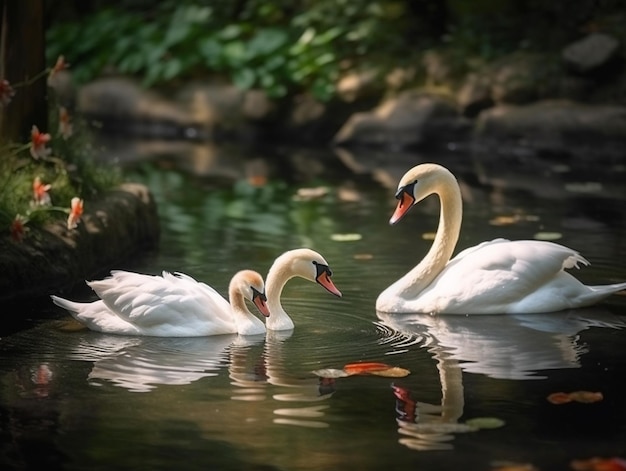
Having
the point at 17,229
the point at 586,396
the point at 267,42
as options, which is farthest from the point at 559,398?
the point at 267,42

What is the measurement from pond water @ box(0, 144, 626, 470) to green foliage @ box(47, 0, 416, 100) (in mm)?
9366

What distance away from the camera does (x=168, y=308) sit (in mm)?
7430

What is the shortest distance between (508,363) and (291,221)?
5.28 m

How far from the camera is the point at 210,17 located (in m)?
22.5

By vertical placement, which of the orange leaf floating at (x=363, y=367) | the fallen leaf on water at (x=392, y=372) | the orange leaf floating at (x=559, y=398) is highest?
the orange leaf floating at (x=363, y=367)

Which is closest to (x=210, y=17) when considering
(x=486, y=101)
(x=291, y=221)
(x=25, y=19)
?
(x=486, y=101)

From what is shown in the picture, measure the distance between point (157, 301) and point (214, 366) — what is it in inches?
30.1

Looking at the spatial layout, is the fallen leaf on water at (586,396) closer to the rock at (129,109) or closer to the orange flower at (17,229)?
the orange flower at (17,229)

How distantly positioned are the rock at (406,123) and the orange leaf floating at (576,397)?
1235 cm

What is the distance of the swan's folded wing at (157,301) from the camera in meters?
7.43

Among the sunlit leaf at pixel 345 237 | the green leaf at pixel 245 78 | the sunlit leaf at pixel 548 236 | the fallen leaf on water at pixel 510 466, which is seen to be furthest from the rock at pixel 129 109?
the fallen leaf on water at pixel 510 466

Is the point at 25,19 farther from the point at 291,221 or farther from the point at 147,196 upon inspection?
the point at 291,221

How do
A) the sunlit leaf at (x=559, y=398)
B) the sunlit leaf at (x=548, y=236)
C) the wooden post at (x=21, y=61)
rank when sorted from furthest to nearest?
the sunlit leaf at (x=548, y=236), the wooden post at (x=21, y=61), the sunlit leaf at (x=559, y=398)

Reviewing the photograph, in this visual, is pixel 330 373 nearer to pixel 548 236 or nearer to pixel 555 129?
pixel 548 236
